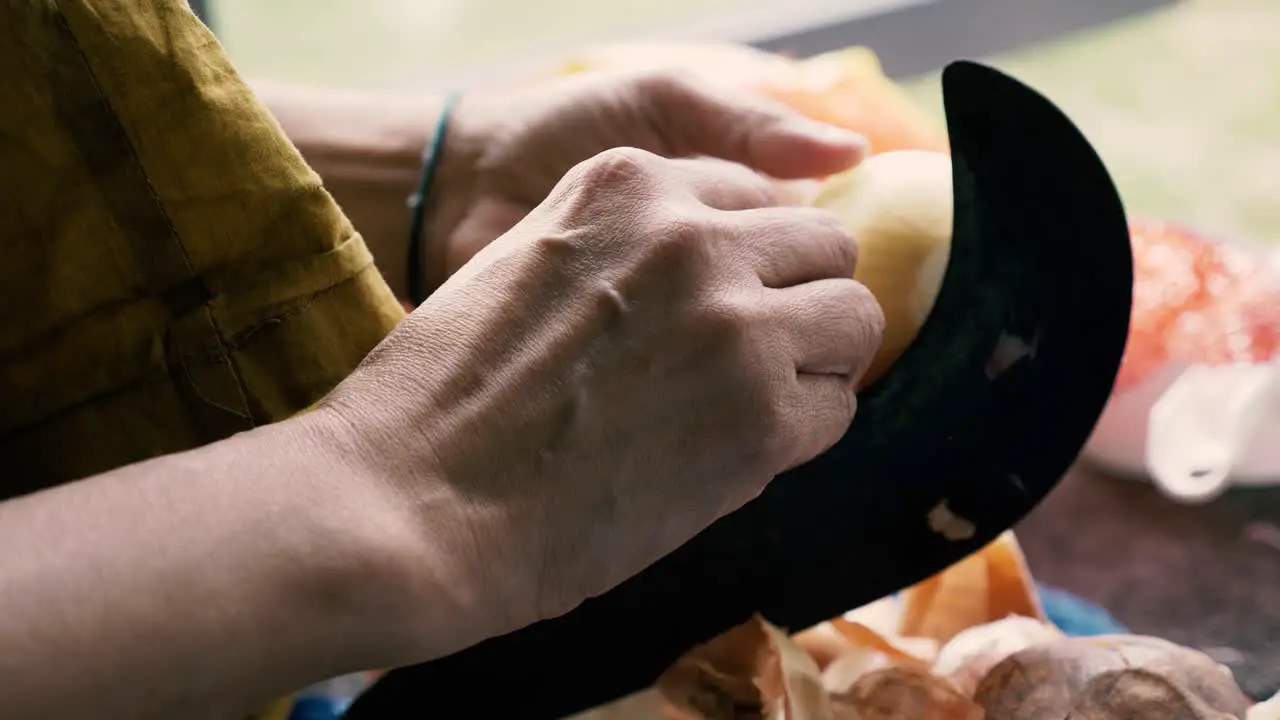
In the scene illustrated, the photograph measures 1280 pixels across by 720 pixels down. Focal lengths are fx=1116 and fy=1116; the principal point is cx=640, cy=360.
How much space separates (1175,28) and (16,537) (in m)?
1.69

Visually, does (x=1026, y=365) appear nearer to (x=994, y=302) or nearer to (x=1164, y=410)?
(x=994, y=302)

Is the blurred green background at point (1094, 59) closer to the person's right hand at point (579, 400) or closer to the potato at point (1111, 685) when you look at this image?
the potato at point (1111, 685)

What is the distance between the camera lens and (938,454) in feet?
1.92

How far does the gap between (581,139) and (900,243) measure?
219 millimetres


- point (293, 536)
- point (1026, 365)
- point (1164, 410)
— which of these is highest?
point (293, 536)

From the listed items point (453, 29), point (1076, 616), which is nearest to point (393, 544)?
point (1076, 616)

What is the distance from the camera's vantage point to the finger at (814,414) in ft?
1.54

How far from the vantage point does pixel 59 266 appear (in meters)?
0.42

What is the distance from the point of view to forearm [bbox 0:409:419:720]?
Answer: 0.34 meters

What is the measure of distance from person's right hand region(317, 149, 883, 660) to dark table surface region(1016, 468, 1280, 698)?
438 millimetres

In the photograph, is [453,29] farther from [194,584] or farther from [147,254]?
[194,584]

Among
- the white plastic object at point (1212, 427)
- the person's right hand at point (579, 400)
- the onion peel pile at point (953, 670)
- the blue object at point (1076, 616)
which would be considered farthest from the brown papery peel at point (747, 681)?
the white plastic object at point (1212, 427)

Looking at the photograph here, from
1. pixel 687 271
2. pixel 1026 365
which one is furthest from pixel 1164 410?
pixel 687 271

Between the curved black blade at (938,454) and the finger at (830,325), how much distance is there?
7 cm
